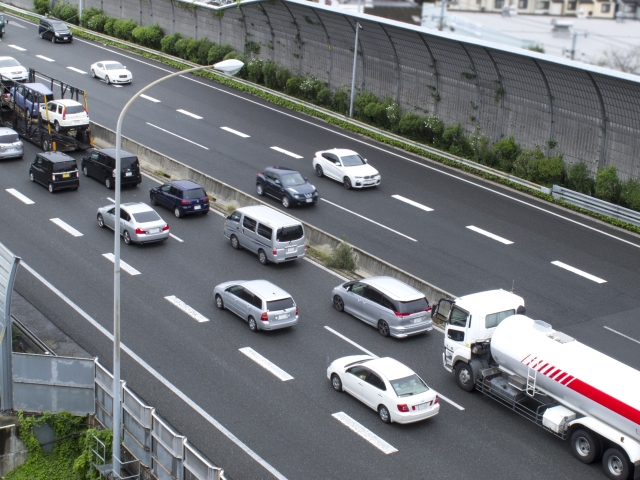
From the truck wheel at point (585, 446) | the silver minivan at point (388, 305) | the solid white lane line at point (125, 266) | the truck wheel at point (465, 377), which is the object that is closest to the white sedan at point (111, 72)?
the solid white lane line at point (125, 266)

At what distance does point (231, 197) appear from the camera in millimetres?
38594

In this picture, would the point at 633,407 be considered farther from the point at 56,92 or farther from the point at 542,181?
the point at 56,92

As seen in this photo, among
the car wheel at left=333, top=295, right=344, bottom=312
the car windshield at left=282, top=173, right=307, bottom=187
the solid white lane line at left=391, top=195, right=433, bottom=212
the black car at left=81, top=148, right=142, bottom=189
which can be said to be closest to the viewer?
the car wheel at left=333, top=295, right=344, bottom=312

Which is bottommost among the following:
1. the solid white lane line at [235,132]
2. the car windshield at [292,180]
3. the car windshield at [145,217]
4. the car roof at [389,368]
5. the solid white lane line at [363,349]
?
the solid white lane line at [363,349]

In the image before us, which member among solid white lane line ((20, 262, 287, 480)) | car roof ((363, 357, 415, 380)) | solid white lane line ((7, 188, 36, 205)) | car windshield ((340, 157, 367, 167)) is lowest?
solid white lane line ((20, 262, 287, 480))

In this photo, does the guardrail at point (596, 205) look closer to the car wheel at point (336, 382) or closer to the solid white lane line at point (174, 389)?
the car wheel at point (336, 382)

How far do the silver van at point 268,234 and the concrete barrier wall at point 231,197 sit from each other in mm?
1734

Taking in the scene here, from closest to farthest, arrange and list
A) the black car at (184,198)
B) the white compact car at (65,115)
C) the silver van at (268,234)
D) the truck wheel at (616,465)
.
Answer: the truck wheel at (616,465)
the silver van at (268,234)
the black car at (184,198)
the white compact car at (65,115)

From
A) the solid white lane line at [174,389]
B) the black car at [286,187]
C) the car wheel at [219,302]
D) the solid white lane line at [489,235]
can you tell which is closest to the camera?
the solid white lane line at [174,389]

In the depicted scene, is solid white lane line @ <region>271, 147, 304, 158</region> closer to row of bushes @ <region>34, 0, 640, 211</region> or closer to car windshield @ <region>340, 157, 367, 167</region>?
car windshield @ <region>340, 157, 367, 167</region>

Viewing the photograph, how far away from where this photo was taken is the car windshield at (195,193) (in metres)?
37.1

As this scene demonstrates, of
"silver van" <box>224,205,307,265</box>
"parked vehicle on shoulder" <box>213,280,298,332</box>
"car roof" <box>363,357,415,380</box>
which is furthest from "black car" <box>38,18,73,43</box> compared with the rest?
"car roof" <box>363,357,415,380</box>

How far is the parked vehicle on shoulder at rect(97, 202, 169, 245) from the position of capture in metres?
34.0

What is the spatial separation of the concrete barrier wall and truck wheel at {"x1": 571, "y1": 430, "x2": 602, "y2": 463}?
26.4 ft
